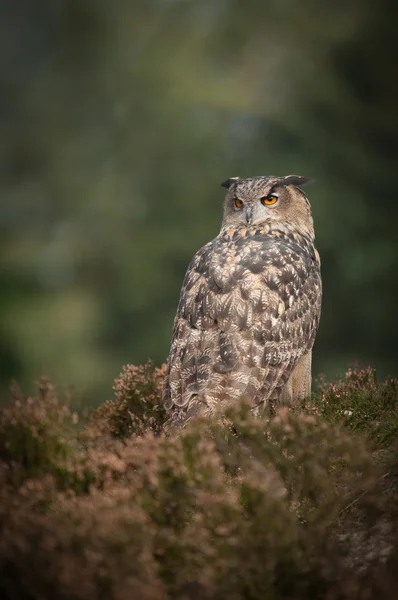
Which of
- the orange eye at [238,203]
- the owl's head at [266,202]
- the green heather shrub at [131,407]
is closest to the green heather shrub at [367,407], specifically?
the green heather shrub at [131,407]

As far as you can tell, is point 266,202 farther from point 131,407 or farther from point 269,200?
point 131,407

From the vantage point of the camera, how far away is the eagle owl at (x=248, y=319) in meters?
4.42

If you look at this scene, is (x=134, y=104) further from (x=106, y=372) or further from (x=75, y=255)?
(x=106, y=372)

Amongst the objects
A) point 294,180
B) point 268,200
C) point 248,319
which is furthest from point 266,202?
point 248,319

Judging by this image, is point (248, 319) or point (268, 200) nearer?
point (248, 319)

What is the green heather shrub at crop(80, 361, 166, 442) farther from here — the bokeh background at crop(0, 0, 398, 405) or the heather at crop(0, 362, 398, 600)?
the bokeh background at crop(0, 0, 398, 405)

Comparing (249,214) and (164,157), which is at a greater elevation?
(164,157)

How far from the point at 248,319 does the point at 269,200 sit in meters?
1.14

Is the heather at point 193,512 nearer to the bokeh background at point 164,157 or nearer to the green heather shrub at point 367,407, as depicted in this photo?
the green heather shrub at point 367,407

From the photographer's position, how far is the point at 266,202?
536 cm

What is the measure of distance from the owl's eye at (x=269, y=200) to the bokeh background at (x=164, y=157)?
242 inches

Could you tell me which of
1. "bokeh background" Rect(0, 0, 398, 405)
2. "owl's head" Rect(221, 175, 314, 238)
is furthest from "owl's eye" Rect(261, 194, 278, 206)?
"bokeh background" Rect(0, 0, 398, 405)

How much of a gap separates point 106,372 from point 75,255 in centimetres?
301

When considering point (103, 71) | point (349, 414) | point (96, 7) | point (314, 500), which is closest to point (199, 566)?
point (314, 500)
